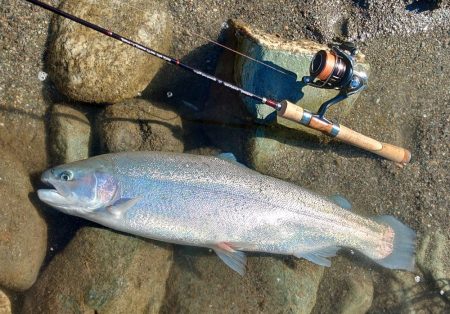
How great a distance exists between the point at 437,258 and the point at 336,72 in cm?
248

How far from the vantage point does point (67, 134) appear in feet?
14.5

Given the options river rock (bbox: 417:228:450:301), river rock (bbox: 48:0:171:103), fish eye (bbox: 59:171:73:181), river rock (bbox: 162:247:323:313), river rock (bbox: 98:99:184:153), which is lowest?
river rock (bbox: 162:247:323:313)

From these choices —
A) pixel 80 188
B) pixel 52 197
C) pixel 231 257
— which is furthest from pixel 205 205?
pixel 52 197

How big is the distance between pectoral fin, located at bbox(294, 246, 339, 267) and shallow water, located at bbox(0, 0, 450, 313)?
13.6 inches

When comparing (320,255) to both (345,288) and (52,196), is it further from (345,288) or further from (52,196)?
(52,196)

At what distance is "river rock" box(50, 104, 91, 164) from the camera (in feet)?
14.5

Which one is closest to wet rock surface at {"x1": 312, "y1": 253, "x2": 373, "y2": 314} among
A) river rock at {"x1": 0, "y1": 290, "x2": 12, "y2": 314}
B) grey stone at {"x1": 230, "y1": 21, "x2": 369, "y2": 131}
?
grey stone at {"x1": 230, "y1": 21, "x2": 369, "y2": 131}

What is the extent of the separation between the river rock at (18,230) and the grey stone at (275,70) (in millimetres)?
2367

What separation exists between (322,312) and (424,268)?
122cm

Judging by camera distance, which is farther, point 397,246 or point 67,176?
point 397,246

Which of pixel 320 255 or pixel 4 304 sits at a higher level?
pixel 320 255

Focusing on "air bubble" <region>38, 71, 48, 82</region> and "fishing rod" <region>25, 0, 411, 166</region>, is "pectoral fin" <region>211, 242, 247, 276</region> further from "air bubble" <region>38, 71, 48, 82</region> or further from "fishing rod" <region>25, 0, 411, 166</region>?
"air bubble" <region>38, 71, 48, 82</region>

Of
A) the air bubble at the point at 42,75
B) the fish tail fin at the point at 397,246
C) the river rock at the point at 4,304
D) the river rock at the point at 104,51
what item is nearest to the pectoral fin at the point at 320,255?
the fish tail fin at the point at 397,246

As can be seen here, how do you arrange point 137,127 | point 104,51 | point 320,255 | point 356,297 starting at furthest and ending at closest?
1. point 356,297
2. point 137,127
3. point 320,255
4. point 104,51
